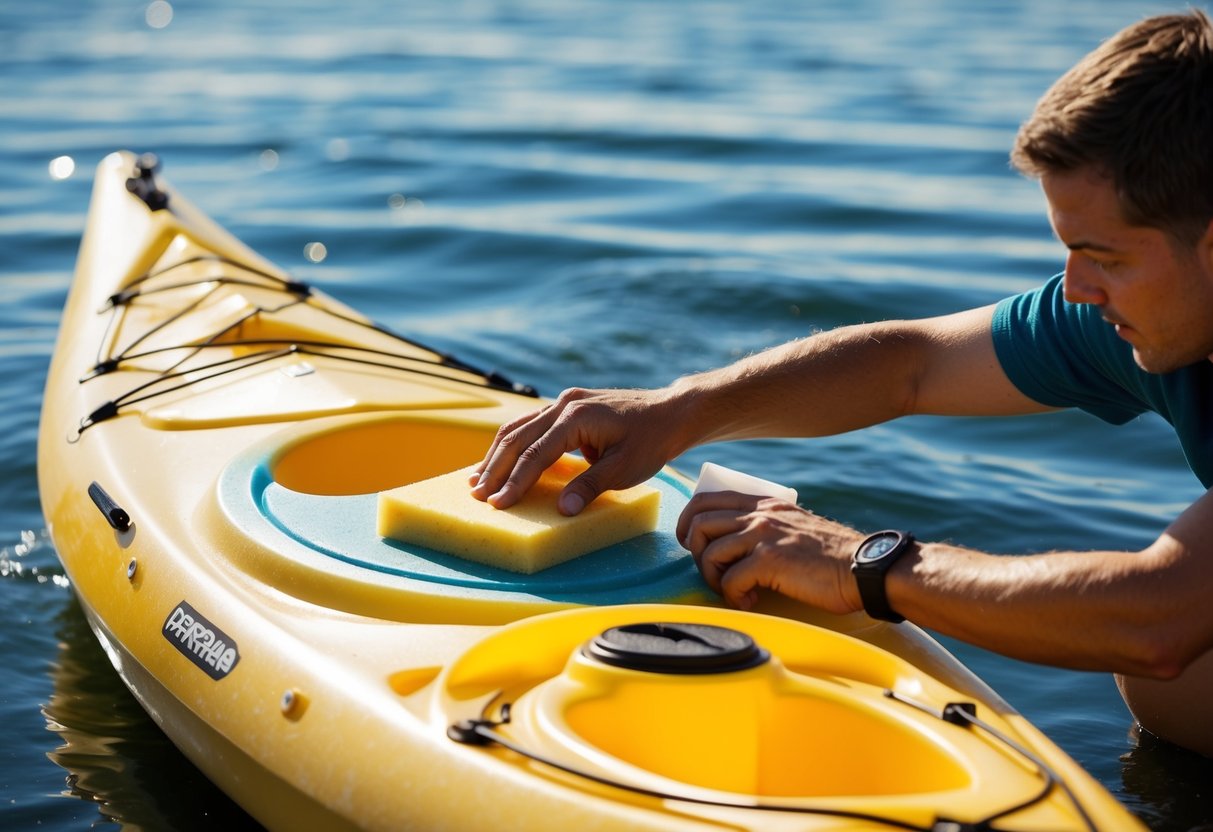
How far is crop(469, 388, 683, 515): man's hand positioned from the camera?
2.58m

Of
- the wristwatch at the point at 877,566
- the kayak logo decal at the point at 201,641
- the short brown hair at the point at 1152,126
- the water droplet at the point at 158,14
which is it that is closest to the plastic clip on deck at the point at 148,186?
the kayak logo decal at the point at 201,641

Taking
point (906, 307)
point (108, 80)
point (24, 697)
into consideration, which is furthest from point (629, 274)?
point (108, 80)

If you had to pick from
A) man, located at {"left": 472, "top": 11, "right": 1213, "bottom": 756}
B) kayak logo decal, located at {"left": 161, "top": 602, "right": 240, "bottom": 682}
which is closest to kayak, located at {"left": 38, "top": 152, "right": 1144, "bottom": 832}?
kayak logo decal, located at {"left": 161, "top": 602, "right": 240, "bottom": 682}

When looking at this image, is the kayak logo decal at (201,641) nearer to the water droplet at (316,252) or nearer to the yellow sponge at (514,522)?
the yellow sponge at (514,522)

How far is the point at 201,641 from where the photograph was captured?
8.27 ft

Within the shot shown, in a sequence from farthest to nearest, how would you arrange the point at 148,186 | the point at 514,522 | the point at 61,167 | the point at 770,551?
1. the point at 61,167
2. the point at 148,186
3. the point at 514,522
4. the point at 770,551

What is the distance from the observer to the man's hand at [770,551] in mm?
2299

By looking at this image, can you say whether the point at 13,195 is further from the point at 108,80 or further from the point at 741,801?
the point at 741,801

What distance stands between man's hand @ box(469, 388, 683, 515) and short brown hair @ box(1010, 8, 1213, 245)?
0.87 m

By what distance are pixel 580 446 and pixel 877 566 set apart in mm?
625

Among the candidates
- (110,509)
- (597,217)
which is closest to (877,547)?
(110,509)

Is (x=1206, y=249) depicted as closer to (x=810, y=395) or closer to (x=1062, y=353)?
(x=1062, y=353)

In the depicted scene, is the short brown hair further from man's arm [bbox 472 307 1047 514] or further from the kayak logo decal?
the kayak logo decal

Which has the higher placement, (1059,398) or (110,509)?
(1059,398)
